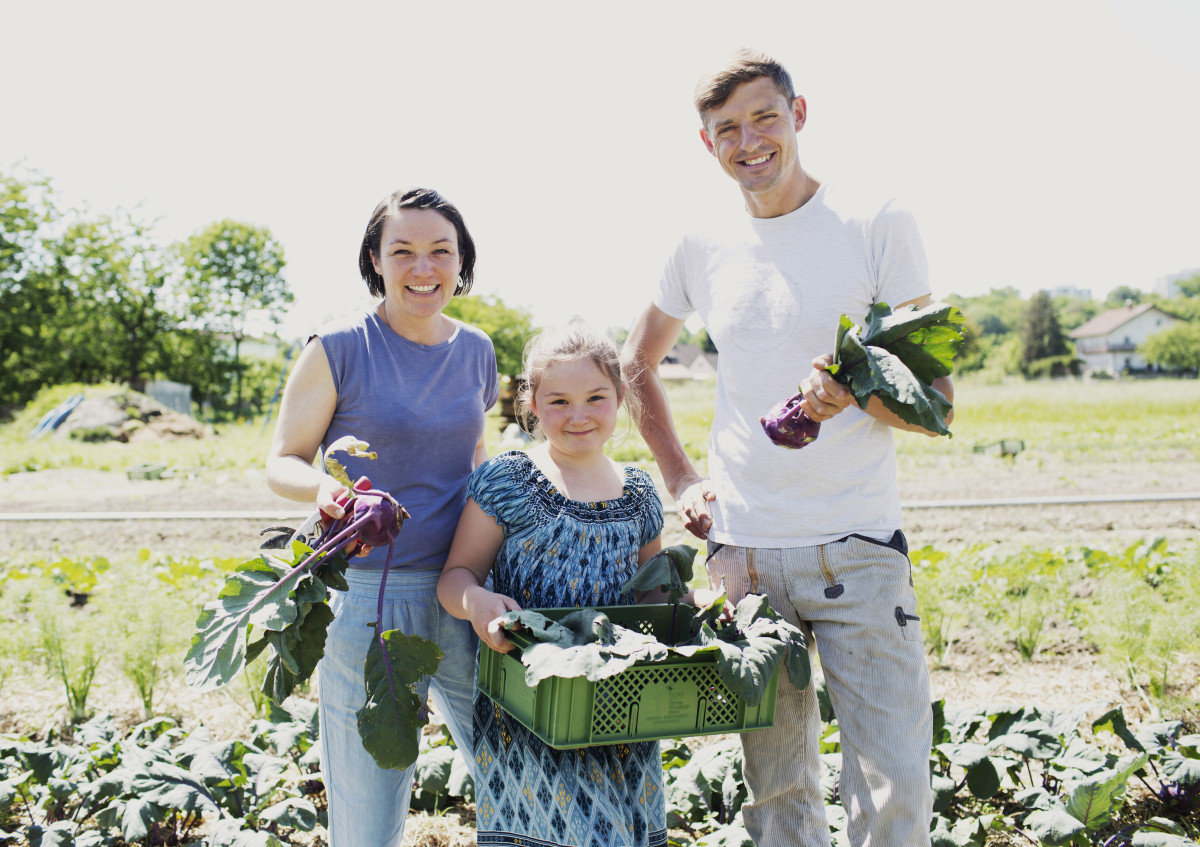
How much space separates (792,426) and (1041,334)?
9876cm

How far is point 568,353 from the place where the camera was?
2.10 m

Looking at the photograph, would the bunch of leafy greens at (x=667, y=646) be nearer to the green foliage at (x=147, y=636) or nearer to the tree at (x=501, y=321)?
the green foliage at (x=147, y=636)

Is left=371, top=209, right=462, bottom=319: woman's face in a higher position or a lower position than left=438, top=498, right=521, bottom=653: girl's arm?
higher

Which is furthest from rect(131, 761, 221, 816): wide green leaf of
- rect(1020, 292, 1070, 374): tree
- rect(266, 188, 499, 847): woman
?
rect(1020, 292, 1070, 374): tree

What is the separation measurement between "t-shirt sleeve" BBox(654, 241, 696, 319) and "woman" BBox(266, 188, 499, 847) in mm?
609

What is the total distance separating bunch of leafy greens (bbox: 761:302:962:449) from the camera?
5.39ft

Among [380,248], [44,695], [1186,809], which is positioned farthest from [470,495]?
[44,695]

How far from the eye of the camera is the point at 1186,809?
9.55 ft

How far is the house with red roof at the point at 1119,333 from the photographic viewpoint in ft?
302

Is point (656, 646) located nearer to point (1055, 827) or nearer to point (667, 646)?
Answer: point (667, 646)

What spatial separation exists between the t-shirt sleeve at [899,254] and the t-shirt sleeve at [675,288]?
1.82 ft

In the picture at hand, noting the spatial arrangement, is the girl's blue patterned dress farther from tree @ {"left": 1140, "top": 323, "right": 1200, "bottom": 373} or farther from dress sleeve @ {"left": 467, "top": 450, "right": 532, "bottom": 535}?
tree @ {"left": 1140, "top": 323, "right": 1200, "bottom": 373}

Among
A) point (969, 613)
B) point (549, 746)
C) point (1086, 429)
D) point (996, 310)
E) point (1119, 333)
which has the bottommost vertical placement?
point (969, 613)

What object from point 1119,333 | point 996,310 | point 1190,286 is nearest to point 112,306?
point 1119,333
